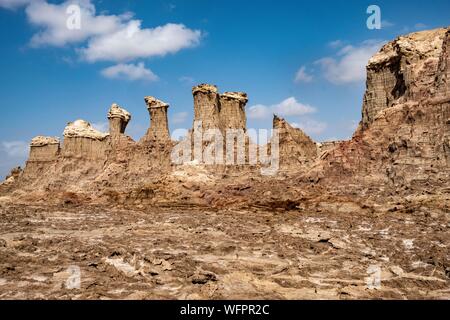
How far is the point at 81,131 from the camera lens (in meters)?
56.9

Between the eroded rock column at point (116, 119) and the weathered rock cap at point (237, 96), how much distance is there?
55.9 ft

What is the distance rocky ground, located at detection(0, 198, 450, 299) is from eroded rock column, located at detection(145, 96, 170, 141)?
3188 cm

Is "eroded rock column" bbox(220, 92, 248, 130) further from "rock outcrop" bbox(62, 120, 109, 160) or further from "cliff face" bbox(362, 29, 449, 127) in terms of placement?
"rock outcrop" bbox(62, 120, 109, 160)

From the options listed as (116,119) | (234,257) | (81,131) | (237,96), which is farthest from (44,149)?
(234,257)

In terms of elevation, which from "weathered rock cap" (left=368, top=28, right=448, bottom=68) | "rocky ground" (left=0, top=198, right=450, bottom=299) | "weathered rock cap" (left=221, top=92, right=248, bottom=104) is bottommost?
"rocky ground" (left=0, top=198, right=450, bottom=299)

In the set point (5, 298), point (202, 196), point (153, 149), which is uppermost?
point (153, 149)

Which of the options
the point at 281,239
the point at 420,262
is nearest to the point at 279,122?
the point at 281,239

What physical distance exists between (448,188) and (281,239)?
11.9 m

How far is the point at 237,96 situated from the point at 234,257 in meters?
38.2

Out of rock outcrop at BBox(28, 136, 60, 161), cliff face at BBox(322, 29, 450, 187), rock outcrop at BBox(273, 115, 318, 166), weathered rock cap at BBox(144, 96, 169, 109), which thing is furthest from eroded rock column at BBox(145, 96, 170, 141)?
cliff face at BBox(322, 29, 450, 187)

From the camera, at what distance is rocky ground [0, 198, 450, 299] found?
7.84 meters

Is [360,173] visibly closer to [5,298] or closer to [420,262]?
[420,262]

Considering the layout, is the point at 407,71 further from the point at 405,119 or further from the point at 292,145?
the point at 292,145
